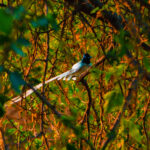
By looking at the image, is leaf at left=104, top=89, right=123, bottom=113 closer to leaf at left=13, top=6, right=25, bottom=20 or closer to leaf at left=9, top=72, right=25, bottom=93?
leaf at left=9, top=72, right=25, bottom=93

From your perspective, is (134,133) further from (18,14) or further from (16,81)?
(18,14)

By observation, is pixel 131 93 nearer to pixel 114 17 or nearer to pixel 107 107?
pixel 107 107

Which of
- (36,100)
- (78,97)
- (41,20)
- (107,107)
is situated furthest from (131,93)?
(78,97)

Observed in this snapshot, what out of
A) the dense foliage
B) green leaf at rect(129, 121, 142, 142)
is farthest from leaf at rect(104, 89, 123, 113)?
green leaf at rect(129, 121, 142, 142)

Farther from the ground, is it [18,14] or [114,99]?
[18,14]

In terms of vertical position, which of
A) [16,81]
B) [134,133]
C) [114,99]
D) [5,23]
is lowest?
[134,133]

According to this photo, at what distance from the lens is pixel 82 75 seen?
322cm

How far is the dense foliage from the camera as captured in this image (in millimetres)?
1497

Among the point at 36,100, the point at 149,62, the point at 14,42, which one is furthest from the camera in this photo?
the point at 36,100

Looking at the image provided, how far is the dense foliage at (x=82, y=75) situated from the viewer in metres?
1.50

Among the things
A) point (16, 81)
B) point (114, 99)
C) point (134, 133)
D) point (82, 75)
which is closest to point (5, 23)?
point (16, 81)

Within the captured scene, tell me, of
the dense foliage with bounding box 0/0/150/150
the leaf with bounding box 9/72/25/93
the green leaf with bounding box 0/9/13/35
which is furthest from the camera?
the dense foliage with bounding box 0/0/150/150

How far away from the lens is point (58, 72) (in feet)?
13.0

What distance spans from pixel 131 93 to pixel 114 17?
155 centimetres
